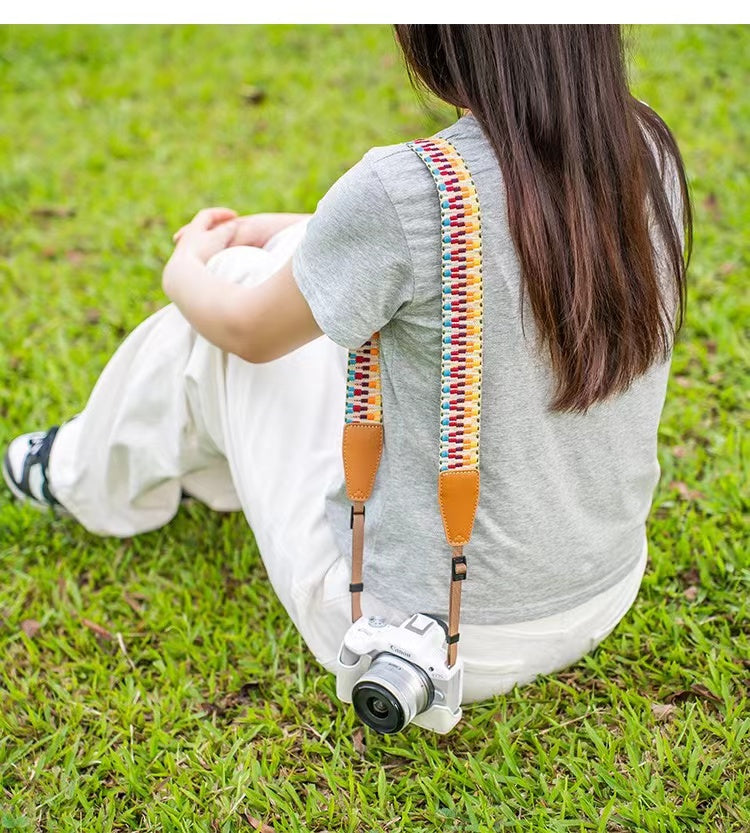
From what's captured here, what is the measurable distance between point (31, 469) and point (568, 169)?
4.95 feet

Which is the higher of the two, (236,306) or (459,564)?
(236,306)

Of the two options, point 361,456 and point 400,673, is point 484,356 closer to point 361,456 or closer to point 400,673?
point 361,456

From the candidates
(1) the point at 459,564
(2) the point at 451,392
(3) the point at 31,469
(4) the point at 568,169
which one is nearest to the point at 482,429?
(2) the point at 451,392

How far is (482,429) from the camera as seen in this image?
1.53 metres

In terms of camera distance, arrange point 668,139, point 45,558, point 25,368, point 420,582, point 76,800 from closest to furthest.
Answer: point 668,139 < point 420,582 < point 76,800 < point 45,558 < point 25,368

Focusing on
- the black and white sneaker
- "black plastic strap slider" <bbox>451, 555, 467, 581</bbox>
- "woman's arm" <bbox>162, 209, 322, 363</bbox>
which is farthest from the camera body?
the black and white sneaker

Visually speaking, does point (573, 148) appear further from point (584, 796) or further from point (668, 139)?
→ point (584, 796)

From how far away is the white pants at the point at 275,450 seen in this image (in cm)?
179

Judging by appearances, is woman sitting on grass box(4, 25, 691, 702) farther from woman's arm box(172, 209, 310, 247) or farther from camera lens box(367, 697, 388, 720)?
camera lens box(367, 697, 388, 720)

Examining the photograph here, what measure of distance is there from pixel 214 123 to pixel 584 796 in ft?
10.3

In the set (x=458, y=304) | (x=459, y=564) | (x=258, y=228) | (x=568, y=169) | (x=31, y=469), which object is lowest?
(x=31, y=469)

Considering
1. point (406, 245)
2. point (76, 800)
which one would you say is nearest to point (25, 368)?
point (76, 800)

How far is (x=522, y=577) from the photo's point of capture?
Answer: 170 cm

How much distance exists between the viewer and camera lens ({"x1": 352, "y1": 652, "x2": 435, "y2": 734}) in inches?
62.3
